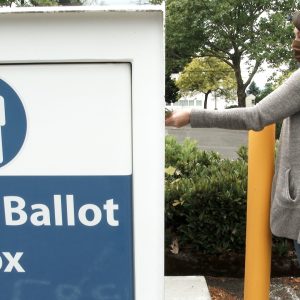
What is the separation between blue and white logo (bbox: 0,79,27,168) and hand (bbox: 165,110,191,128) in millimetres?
650

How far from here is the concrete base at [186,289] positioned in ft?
8.79

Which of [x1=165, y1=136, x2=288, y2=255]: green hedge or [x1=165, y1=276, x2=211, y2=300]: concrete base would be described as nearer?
[x1=165, y1=276, x2=211, y2=300]: concrete base

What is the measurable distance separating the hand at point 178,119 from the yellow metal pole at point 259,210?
0.48 meters

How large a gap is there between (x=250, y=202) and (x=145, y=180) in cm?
115

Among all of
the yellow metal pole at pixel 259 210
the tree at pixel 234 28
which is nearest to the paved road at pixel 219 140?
the tree at pixel 234 28

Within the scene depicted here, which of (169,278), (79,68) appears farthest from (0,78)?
(169,278)

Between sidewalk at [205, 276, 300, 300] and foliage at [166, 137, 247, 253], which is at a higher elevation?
foliage at [166, 137, 247, 253]

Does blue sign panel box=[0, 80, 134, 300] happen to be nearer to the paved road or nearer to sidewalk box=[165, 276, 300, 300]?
sidewalk box=[165, 276, 300, 300]

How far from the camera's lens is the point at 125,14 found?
89 centimetres

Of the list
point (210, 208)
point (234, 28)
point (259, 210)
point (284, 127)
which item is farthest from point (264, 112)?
point (234, 28)

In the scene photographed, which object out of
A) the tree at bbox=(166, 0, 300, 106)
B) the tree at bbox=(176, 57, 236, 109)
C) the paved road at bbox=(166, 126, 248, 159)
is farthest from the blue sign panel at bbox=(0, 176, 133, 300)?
the tree at bbox=(176, 57, 236, 109)

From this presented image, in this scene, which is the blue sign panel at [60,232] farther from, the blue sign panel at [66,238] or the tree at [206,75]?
the tree at [206,75]

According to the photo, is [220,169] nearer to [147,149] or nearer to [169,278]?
[169,278]

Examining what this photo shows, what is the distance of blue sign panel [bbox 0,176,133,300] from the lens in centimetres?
98
